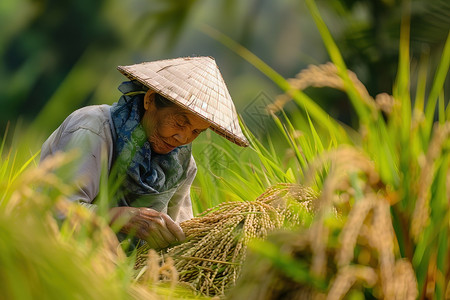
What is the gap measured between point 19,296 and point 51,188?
33 cm

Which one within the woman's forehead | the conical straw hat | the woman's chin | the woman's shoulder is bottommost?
the woman's shoulder

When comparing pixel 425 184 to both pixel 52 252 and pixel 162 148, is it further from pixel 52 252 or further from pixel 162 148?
pixel 162 148

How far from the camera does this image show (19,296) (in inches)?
34.8

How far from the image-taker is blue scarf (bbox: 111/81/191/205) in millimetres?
2115

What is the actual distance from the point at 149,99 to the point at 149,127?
10 centimetres

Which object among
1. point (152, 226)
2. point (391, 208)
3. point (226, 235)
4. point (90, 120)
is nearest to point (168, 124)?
point (90, 120)

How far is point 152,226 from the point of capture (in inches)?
69.5

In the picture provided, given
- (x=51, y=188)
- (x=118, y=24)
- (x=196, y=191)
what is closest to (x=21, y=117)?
(x=51, y=188)

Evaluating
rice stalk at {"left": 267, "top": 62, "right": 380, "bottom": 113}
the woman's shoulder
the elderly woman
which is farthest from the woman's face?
rice stalk at {"left": 267, "top": 62, "right": 380, "bottom": 113}

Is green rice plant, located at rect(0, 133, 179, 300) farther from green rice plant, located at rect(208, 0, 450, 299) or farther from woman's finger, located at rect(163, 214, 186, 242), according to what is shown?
woman's finger, located at rect(163, 214, 186, 242)

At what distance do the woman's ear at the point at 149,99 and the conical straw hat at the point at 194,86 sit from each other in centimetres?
9

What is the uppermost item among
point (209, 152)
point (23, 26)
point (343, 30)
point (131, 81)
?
point (343, 30)

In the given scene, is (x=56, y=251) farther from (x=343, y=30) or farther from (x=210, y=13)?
(x=210, y=13)

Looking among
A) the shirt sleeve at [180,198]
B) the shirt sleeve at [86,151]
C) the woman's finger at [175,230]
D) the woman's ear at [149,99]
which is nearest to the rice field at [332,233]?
the woman's finger at [175,230]
